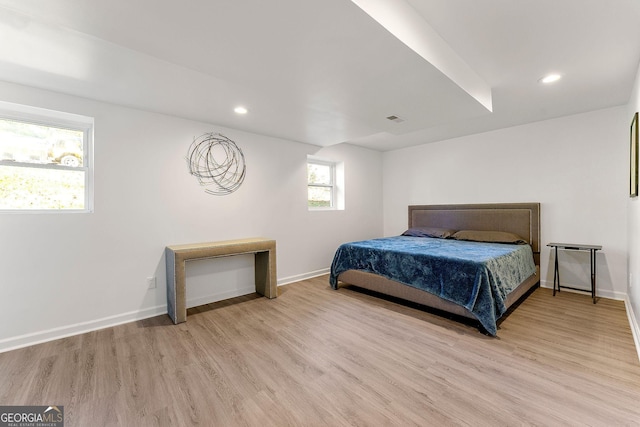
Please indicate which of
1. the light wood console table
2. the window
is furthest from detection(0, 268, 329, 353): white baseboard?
the window

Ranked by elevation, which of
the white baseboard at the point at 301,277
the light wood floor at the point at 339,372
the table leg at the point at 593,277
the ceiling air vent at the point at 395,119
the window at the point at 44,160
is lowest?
the light wood floor at the point at 339,372

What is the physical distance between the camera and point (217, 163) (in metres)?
3.54

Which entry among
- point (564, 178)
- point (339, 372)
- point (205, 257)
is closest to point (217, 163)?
point (205, 257)

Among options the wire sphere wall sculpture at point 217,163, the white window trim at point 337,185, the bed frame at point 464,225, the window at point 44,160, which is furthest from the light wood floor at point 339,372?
the white window trim at point 337,185

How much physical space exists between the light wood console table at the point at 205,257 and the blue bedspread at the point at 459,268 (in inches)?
40.3

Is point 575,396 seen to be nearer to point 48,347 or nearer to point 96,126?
point 48,347

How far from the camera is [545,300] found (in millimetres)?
3332

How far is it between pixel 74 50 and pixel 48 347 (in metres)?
2.48

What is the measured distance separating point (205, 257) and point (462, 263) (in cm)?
279

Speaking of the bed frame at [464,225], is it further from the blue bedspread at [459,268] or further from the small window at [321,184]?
the small window at [321,184]

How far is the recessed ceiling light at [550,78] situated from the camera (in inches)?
98.4

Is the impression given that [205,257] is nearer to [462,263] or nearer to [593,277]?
[462,263]

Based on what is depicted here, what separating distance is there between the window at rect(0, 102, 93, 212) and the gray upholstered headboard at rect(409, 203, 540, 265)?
5.06 metres

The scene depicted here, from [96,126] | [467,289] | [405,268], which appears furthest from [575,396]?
[96,126]
